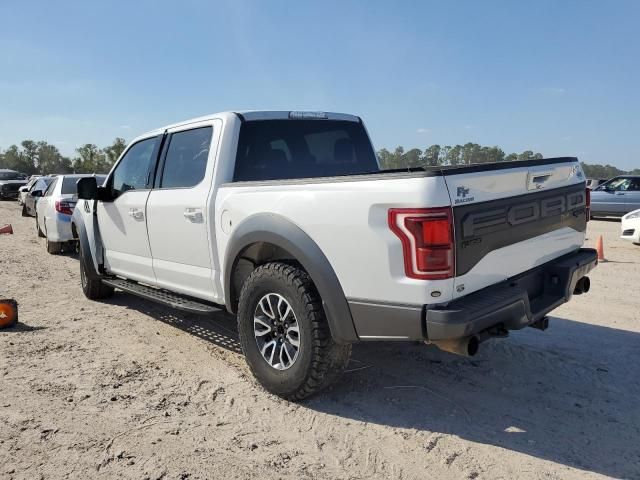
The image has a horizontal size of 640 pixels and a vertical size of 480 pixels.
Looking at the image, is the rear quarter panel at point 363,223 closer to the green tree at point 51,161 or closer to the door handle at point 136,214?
the door handle at point 136,214

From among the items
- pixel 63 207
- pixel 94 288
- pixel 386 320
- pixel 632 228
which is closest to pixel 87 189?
pixel 94 288

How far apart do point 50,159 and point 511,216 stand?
132 meters

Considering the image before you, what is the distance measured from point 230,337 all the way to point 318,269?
83.6 inches

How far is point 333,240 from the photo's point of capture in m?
3.00

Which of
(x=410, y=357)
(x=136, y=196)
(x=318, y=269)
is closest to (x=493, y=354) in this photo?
(x=410, y=357)

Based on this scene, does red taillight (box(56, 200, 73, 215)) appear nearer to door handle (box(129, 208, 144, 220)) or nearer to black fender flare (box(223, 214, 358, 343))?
door handle (box(129, 208, 144, 220))

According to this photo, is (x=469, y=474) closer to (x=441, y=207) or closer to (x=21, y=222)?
(x=441, y=207)

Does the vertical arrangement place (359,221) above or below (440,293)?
above

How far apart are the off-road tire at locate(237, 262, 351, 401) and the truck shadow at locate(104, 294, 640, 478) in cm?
22

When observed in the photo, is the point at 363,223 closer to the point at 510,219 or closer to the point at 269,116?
the point at 510,219

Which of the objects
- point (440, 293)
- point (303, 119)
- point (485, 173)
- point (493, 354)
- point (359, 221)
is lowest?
point (493, 354)

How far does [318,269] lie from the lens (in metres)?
3.08

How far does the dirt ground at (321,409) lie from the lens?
8.96 ft

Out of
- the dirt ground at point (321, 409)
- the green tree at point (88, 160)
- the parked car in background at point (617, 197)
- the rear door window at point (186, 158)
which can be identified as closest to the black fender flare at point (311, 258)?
the dirt ground at point (321, 409)
